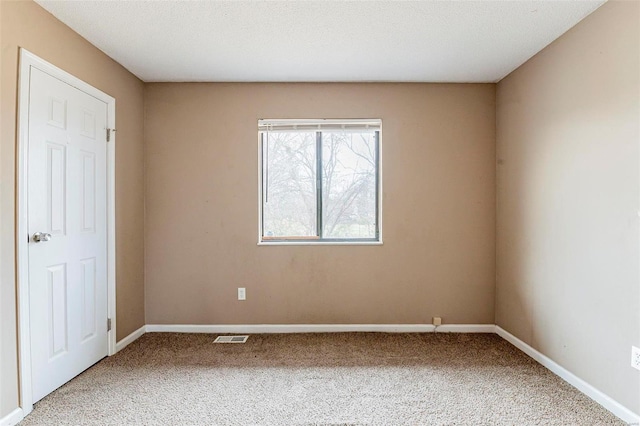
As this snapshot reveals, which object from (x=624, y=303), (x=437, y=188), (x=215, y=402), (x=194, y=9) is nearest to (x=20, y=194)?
(x=194, y=9)

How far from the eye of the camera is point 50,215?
2.21 meters

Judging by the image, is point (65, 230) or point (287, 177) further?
point (287, 177)

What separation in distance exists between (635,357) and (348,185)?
236 cm

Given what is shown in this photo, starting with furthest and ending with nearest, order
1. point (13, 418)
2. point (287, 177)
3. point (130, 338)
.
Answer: point (287, 177) < point (130, 338) < point (13, 418)

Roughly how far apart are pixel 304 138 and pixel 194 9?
154 centimetres

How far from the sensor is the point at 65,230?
235cm

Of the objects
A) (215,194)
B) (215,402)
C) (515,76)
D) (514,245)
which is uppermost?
(515,76)

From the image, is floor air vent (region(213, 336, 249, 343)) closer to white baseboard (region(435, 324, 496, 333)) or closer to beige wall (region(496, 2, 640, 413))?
white baseboard (region(435, 324, 496, 333))

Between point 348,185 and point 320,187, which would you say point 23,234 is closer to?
point 320,187

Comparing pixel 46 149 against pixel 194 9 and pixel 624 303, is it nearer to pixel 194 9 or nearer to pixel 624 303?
pixel 194 9

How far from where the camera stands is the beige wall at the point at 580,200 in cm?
196

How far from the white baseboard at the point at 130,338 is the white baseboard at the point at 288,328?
7cm

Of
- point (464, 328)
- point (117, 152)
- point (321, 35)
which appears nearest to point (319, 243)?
point (464, 328)

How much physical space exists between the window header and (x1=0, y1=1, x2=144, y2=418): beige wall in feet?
3.85
